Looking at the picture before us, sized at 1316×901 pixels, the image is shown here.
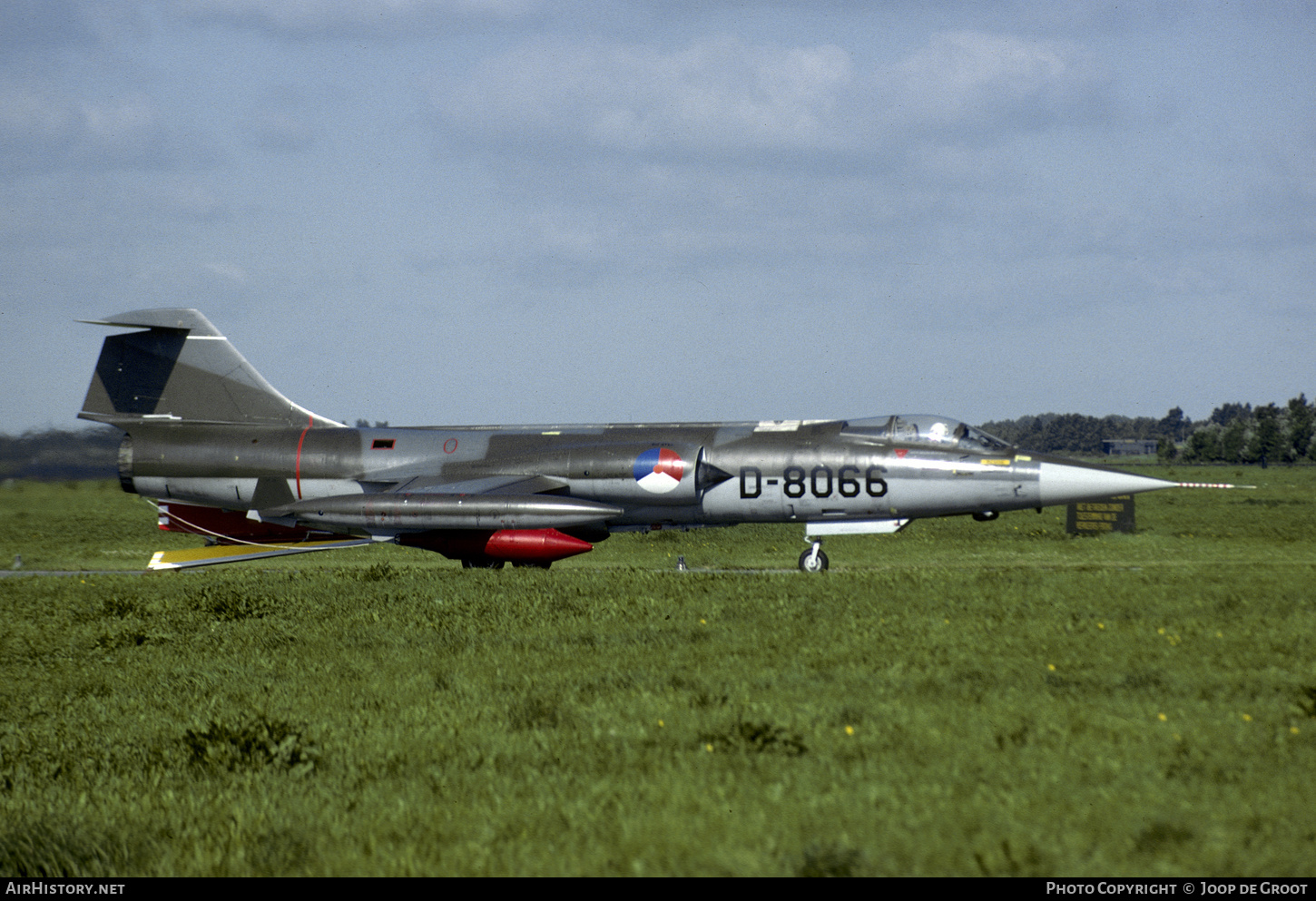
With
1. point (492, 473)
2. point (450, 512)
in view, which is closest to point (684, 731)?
point (450, 512)

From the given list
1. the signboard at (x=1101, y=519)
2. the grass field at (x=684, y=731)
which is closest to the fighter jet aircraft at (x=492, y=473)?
the grass field at (x=684, y=731)

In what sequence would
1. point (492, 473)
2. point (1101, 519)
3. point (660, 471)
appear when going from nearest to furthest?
1. point (660, 471)
2. point (492, 473)
3. point (1101, 519)

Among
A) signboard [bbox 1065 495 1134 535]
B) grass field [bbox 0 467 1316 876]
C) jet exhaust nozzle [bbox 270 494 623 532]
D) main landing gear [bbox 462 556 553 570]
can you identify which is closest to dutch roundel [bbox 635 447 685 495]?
jet exhaust nozzle [bbox 270 494 623 532]

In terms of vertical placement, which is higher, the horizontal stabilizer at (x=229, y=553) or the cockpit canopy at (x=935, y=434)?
the cockpit canopy at (x=935, y=434)

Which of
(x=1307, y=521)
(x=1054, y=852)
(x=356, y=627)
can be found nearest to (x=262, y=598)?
(x=356, y=627)

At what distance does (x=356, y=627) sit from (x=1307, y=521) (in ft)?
126

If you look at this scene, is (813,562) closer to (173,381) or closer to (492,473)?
(492,473)

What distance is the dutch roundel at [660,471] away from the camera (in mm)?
23734

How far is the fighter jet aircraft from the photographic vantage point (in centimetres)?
2303

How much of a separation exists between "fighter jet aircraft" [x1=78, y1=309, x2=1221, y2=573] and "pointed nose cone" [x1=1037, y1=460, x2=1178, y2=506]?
4cm

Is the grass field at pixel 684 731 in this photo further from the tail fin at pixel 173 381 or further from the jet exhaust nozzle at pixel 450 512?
the tail fin at pixel 173 381

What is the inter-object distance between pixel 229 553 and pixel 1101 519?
26846mm

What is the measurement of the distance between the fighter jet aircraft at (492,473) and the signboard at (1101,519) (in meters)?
13.1

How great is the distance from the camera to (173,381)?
27.6 metres
